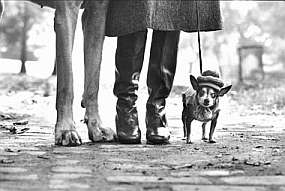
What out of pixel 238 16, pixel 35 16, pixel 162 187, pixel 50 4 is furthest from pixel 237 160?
pixel 238 16

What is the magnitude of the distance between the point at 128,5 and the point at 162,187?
1787 mm

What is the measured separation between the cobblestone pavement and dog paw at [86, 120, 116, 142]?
0.35 feet

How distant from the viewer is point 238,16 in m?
43.8

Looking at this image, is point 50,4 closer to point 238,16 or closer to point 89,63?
point 89,63

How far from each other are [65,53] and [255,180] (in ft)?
5.15

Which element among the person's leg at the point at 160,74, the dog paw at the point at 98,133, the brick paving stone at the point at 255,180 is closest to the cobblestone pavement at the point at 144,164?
the brick paving stone at the point at 255,180

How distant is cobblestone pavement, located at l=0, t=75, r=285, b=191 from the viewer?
244cm

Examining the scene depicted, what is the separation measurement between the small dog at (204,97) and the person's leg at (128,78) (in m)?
0.35

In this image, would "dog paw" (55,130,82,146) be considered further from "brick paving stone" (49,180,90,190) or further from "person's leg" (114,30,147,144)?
"brick paving stone" (49,180,90,190)

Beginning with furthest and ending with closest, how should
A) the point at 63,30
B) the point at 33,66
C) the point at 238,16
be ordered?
the point at 238,16 < the point at 33,66 < the point at 63,30

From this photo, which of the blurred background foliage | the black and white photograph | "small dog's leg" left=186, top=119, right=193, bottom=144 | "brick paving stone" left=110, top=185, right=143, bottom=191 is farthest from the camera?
the blurred background foliage

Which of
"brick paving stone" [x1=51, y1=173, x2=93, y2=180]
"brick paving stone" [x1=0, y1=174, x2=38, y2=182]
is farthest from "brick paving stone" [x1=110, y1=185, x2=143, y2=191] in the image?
"brick paving stone" [x1=0, y1=174, x2=38, y2=182]

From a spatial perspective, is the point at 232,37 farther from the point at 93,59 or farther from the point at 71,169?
the point at 71,169

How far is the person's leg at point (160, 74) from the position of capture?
3.92 m
